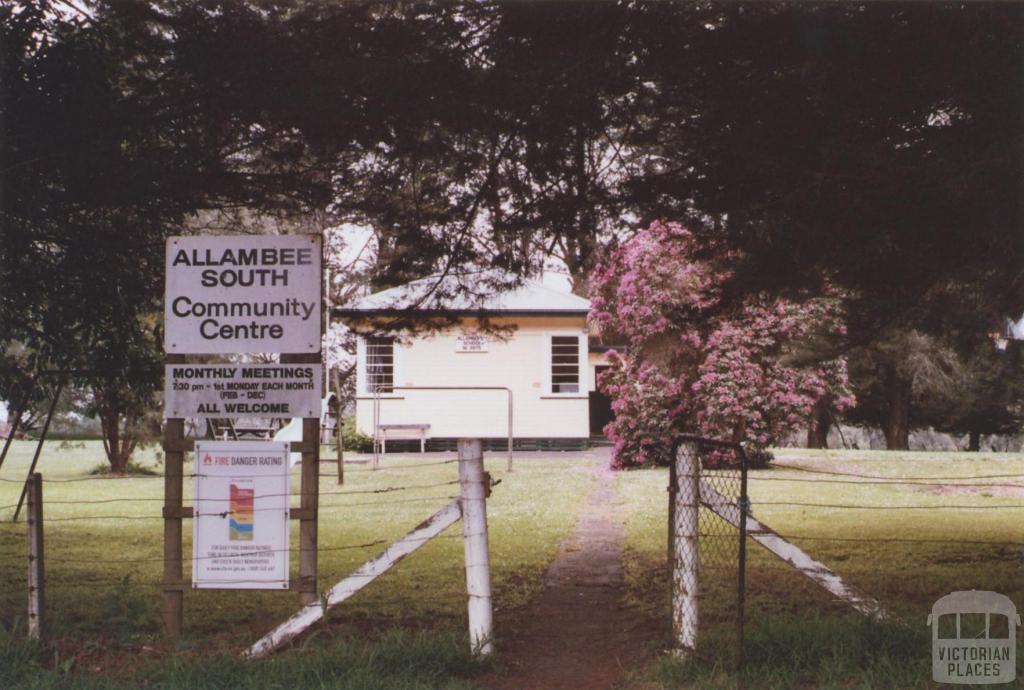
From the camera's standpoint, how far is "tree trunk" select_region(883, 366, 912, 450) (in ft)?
108

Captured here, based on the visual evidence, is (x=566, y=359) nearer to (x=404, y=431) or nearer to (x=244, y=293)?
(x=404, y=431)

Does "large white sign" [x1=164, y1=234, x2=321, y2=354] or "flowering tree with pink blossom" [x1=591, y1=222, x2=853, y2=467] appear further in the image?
"flowering tree with pink blossom" [x1=591, y1=222, x2=853, y2=467]

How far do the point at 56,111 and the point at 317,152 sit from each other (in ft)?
5.16

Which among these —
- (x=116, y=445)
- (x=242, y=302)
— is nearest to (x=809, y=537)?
(x=242, y=302)

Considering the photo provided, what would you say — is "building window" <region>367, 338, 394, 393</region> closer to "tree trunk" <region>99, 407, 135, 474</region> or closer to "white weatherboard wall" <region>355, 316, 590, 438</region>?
"white weatherboard wall" <region>355, 316, 590, 438</region>

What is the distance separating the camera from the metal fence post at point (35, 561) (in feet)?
17.3

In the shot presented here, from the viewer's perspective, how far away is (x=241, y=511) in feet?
18.5

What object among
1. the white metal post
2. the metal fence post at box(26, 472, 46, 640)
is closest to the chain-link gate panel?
the white metal post

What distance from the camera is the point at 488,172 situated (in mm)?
6250

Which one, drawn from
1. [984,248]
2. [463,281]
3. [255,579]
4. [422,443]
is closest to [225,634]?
[255,579]

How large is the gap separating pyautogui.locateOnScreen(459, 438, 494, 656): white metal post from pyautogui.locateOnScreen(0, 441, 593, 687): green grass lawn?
0.28 meters

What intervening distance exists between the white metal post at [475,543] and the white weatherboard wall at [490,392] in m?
17.5

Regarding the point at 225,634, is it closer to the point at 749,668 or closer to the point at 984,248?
the point at 749,668

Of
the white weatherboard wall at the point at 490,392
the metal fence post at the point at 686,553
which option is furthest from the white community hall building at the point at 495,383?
the metal fence post at the point at 686,553
